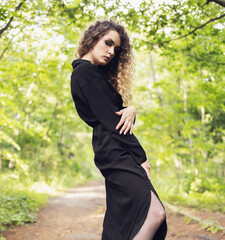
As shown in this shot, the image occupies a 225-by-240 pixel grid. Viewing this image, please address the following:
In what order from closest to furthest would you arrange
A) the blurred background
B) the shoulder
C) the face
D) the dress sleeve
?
1. the dress sleeve
2. the shoulder
3. the face
4. the blurred background

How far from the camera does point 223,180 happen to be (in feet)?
27.0

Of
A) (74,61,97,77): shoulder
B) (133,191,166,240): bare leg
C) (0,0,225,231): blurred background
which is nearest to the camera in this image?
(133,191,166,240): bare leg

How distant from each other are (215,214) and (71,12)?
501 cm

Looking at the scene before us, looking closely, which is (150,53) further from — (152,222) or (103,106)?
(152,222)

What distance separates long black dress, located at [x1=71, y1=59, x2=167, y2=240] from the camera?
1.60 metres

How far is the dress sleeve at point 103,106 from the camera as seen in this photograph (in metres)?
1.75

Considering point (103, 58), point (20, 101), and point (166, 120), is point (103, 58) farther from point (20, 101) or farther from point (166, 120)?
point (20, 101)

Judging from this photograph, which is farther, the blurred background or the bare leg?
the blurred background

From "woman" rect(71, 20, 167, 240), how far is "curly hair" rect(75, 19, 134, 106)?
23 millimetres

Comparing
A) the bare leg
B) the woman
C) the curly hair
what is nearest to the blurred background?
the curly hair

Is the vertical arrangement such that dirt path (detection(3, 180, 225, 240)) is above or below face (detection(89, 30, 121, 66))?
below

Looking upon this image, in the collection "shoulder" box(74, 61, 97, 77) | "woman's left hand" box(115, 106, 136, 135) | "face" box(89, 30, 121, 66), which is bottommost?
"woman's left hand" box(115, 106, 136, 135)

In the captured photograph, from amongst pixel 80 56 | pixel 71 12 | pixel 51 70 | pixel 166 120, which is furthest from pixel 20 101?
pixel 80 56

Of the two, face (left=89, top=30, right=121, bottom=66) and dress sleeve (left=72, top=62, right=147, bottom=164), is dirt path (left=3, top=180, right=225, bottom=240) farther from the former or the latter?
face (left=89, top=30, right=121, bottom=66)
